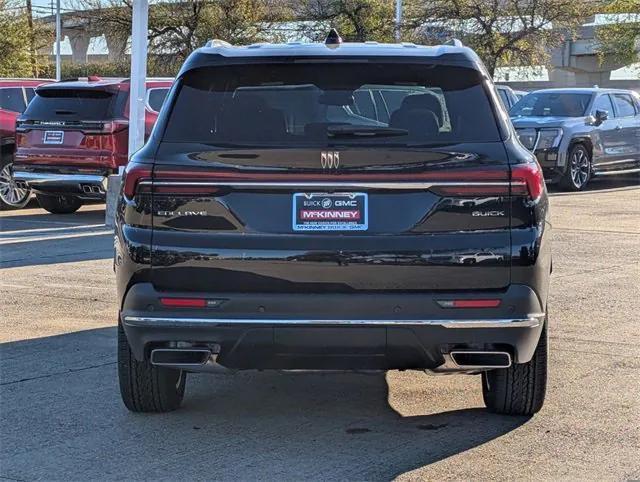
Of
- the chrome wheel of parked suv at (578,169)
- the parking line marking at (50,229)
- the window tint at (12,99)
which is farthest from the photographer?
Answer: the chrome wheel of parked suv at (578,169)

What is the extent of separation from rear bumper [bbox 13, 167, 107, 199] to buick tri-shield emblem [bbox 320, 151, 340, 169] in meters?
10.2

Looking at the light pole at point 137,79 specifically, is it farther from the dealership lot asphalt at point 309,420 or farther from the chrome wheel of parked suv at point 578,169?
the chrome wheel of parked suv at point 578,169

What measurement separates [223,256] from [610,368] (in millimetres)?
3033

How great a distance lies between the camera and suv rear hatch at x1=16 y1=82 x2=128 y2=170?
48.2 ft

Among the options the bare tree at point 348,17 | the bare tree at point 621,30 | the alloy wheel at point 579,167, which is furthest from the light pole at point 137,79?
the bare tree at point 621,30

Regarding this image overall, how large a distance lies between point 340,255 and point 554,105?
1699 centimetres

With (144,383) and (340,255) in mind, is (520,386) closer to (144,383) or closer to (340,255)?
(340,255)

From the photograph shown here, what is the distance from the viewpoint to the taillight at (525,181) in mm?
4824

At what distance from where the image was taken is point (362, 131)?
493 centimetres

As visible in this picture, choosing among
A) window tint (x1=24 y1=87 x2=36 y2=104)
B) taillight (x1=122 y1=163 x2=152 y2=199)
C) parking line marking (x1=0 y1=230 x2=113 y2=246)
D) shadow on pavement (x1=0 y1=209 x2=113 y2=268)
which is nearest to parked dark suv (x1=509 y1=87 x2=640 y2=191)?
shadow on pavement (x1=0 y1=209 x2=113 y2=268)

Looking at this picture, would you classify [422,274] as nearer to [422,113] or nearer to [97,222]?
[422,113]

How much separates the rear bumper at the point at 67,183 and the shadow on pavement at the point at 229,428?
7916 mm

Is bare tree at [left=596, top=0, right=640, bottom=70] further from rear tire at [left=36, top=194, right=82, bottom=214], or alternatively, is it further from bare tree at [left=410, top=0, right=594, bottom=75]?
rear tire at [left=36, top=194, right=82, bottom=214]

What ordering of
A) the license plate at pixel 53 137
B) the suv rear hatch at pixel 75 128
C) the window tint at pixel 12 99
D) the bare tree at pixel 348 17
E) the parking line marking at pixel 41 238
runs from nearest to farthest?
the parking line marking at pixel 41 238 < the suv rear hatch at pixel 75 128 < the license plate at pixel 53 137 < the window tint at pixel 12 99 < the bare tree at pixel 348 17
